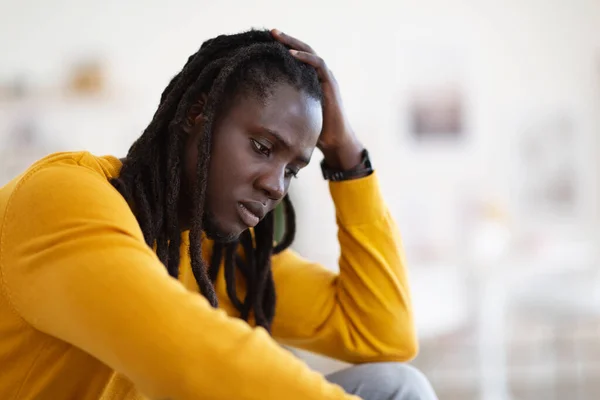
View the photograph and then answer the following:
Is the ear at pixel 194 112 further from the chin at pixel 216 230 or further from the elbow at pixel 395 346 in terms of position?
the elbow at pixel 395 346

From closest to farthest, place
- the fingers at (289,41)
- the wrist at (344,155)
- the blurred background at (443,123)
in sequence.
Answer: the fingers at (289,41) < the wrist at (344,155) < the blurred background at (443,123)

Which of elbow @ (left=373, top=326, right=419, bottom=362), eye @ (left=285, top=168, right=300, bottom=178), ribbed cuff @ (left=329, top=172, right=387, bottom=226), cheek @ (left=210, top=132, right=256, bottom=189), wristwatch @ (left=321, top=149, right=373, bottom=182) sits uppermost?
cheek @ (left=210, top=132, right=256, bottom=189)

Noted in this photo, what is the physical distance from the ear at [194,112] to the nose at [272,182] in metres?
0.12

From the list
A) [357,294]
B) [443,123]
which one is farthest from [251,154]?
[443,123]

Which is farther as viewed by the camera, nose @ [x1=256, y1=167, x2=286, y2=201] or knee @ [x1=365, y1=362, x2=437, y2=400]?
knee @ [x1=365, y1=362, x2=437, y2=400]

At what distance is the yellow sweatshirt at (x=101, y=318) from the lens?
2.16 ft

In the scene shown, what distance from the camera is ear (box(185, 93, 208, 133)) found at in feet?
3.21

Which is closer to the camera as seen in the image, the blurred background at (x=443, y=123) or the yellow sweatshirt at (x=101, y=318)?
the yellow sweatshirt at (x=101, y=318)

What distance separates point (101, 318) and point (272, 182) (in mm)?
333

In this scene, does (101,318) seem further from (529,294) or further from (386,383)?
(529,294)

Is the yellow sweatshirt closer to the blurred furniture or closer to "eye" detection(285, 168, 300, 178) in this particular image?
"eye" detection(285, 168, 300, 178)

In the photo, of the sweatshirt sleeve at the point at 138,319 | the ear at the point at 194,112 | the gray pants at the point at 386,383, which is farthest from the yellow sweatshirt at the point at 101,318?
the gray pants at the point at 386,383

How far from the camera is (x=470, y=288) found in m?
3.55

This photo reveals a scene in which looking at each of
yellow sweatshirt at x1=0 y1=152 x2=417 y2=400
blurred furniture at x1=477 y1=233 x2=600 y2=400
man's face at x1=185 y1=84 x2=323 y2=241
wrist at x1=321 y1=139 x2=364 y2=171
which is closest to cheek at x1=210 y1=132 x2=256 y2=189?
man's face at x1=185 y1=84 x2=323 y2=241
